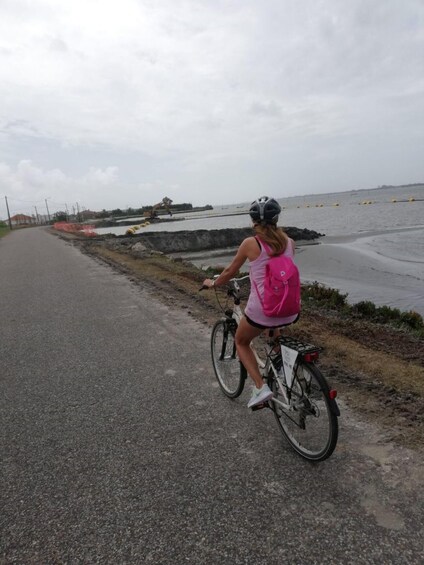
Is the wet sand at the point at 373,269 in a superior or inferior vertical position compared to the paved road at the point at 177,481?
inferior

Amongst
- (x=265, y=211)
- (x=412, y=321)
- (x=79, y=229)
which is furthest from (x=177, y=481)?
(x=79, y=229)

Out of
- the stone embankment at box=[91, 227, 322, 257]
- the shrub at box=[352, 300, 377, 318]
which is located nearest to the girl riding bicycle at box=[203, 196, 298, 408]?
the shrub at box=[352, 300, 377, 318]

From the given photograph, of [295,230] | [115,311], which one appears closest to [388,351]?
[115,311]

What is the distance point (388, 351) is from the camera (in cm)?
586

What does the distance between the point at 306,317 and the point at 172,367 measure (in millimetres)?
3355

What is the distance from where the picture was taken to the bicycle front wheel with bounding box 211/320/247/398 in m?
4.44

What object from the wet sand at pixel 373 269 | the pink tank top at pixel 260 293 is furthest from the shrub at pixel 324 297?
the pink tank top at pixel 260 293

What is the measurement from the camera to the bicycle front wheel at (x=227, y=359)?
4.44 m

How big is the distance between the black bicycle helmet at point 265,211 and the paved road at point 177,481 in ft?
6.26

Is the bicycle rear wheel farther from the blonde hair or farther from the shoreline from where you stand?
the blonde hair

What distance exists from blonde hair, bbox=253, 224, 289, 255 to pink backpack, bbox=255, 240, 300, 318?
36 mm

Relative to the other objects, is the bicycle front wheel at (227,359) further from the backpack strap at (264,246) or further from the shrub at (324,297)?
the shrub at (324,297)

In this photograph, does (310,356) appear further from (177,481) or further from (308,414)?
(177,481)

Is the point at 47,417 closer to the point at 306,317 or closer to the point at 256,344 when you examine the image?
the point at 256,344
